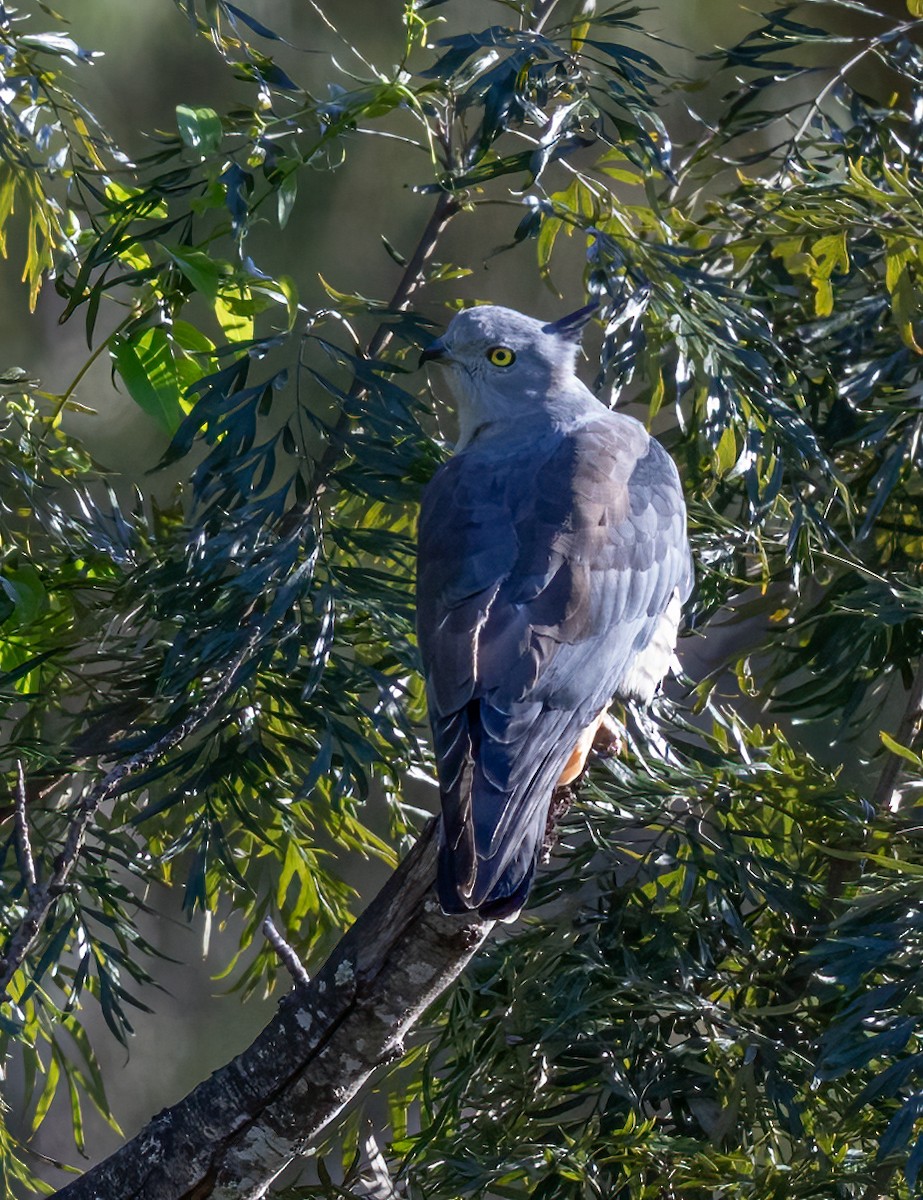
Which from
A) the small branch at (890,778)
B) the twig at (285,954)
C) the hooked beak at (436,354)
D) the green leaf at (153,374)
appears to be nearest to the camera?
the twig at (285,954)

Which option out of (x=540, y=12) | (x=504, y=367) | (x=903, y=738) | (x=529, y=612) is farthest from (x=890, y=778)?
(x=540, y=12)

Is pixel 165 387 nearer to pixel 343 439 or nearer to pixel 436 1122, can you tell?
pixel 343 439

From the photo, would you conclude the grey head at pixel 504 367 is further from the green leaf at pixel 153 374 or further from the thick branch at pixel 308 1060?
the thick branch at pixel 308 1060

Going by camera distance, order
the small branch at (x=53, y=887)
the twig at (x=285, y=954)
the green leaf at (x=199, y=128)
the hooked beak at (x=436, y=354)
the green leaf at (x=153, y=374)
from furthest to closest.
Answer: the hooked beak at (x=436, y=354) → the green leaf at (x=153, y=374) → the green leaf at (x=199, y=128) → the twig at (x=285, y=954) → the small branch at (x=53, y=887)

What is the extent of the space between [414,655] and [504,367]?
0.60 meters

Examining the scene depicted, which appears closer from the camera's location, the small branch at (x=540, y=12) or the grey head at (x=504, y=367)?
the small branch at (x=540, y=12)

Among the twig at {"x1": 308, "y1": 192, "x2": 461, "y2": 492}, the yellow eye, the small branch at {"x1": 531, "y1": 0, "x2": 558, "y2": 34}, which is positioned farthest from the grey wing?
the small branch at {"x1": 531, "y1": 0, "x2": 558, "y2": 34}

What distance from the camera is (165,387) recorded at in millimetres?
1614

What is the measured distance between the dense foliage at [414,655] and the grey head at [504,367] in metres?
0.20

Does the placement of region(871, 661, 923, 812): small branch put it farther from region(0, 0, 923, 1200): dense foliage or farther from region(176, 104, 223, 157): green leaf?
region(176, 104, 223, 157): green leaf

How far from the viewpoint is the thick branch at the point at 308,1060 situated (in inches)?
51.6

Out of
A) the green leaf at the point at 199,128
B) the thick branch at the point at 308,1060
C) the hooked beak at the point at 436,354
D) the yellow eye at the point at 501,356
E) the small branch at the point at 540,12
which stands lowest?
the thick branch at the point at 308,1060

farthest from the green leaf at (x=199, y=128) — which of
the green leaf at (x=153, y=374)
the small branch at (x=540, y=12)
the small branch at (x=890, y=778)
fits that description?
the small branch at (x=890, y=778)

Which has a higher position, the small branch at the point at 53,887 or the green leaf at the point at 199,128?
the green leaf at the point at 199,128
